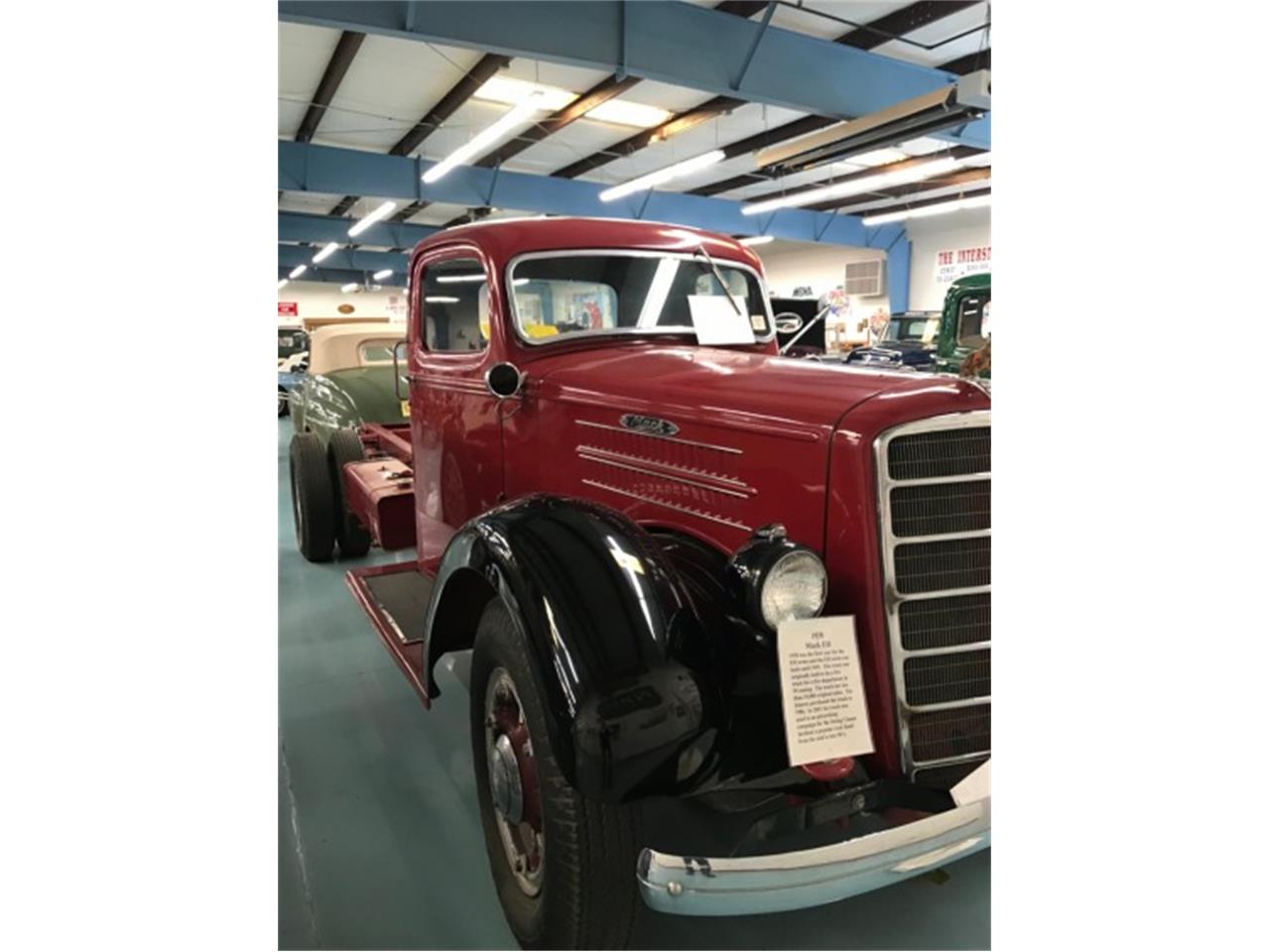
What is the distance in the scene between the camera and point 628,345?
2.97 m

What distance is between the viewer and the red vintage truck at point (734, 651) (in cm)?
155

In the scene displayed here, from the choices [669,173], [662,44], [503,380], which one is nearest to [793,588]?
[503,380]

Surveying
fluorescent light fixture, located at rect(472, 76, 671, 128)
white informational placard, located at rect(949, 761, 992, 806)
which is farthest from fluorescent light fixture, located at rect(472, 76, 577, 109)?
white informational placard, located at rect(949, 761, 992, 806)

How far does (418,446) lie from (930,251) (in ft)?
52.5

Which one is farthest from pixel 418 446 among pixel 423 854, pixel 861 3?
pixel 861 3

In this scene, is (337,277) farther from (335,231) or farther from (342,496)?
(342,496)

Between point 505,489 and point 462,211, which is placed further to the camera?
point 462,211

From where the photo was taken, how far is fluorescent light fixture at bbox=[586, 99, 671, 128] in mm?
9734

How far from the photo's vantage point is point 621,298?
3.08m

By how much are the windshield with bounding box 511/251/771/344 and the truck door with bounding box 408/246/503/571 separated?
0.20 m

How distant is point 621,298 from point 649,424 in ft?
2.99

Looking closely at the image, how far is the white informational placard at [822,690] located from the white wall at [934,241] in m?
15.6

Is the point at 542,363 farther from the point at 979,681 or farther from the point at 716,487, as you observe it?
the point at 979,681

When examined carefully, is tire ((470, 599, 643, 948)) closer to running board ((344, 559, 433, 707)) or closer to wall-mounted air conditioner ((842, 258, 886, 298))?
running board ((344, 559, 433, 707))
